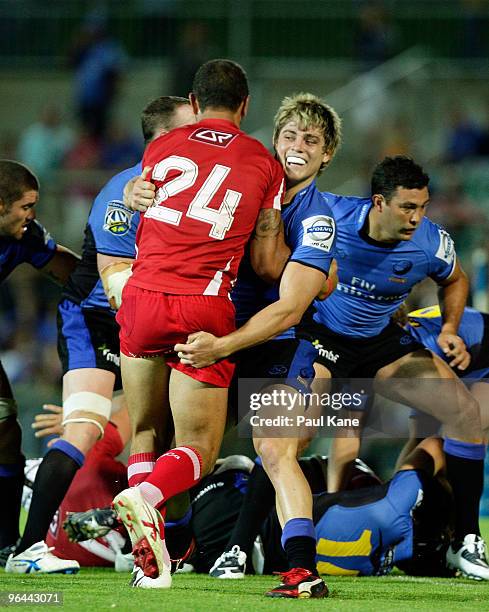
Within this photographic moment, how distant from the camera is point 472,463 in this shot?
6.45 meters

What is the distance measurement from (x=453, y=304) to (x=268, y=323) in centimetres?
212

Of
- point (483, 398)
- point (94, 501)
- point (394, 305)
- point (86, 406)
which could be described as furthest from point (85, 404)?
point (483, 398)

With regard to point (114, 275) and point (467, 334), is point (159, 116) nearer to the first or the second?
point (114, 275)

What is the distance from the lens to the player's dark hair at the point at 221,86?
518cm

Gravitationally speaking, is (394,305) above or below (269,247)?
below

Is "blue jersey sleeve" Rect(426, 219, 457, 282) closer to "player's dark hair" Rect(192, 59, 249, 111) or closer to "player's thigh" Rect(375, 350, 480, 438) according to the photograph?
"player's thigh" Rect(375, 350, 480, 438)

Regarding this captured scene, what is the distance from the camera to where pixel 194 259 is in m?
5.03

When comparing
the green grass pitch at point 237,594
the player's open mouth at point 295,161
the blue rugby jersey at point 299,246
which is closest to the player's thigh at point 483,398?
the green grass pitch at point 237,594

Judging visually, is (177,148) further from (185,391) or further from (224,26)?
(224,26)

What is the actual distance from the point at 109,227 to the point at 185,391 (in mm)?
1442

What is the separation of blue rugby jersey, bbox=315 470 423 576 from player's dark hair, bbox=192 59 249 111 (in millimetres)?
2257

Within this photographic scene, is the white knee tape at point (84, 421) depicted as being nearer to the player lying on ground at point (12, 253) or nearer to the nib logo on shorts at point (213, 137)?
the player lying on ground at point (12, 253)

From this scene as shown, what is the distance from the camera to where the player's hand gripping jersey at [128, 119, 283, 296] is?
5.03 m

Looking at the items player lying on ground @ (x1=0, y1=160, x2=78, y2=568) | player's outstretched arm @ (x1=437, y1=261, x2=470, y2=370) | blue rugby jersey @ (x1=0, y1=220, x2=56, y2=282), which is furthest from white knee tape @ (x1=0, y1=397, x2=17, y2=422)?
player's outstretched arm @ (x1=437, y1=261, x2=470, y2=370)
